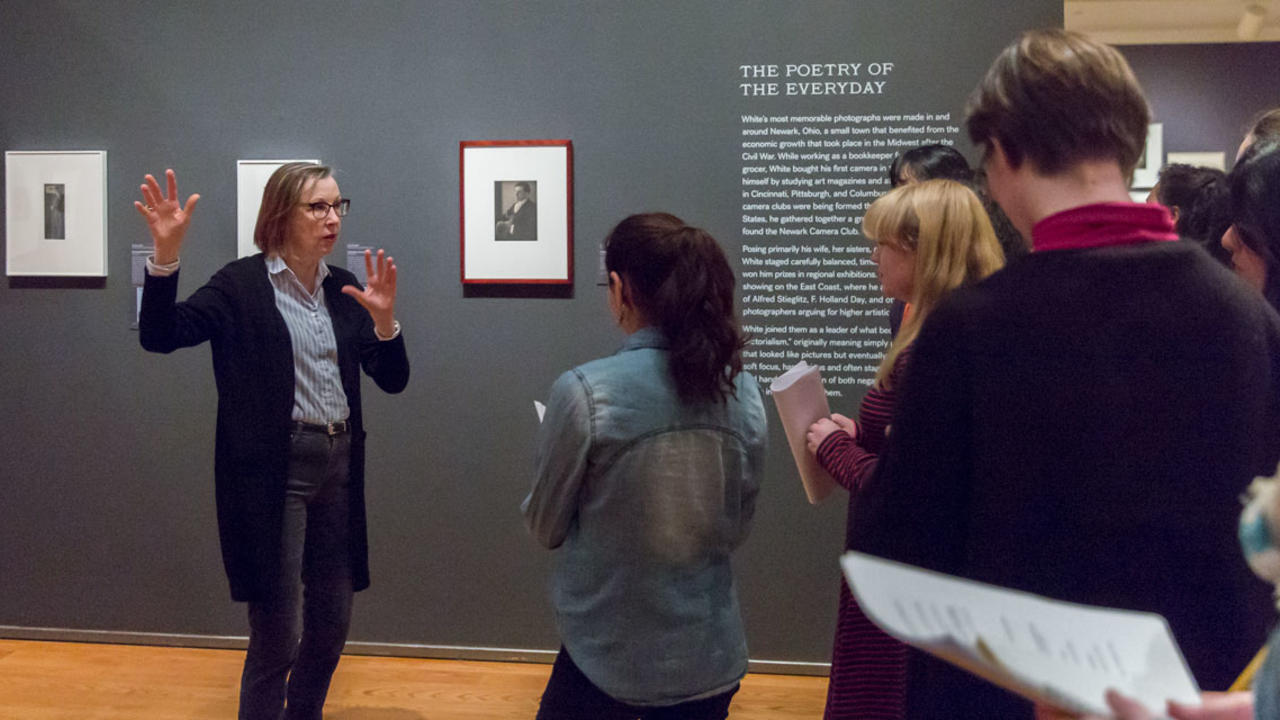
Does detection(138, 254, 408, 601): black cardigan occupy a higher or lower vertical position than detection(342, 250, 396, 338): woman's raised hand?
lower

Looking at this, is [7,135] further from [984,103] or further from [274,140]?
[984,103]

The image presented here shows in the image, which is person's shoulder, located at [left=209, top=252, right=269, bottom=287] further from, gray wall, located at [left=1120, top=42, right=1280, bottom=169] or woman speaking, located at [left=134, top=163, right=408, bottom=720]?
gray wall, located at [left=1120, top=42, right=1280, bottom=169]

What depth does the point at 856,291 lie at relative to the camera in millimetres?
3844

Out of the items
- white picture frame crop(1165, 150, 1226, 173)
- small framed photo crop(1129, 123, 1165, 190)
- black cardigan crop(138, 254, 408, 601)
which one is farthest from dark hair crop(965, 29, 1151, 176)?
white picture frame crop(1165, 150, 1226, 173)

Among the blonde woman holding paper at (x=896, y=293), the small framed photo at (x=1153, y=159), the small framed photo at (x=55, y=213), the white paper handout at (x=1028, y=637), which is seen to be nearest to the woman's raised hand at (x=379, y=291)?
the blonde woman holding paper at (x=896, y=293)

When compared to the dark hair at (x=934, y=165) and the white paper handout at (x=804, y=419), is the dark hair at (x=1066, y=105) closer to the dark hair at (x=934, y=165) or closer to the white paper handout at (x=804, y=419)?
the white paper handout at (x=804, y=419)

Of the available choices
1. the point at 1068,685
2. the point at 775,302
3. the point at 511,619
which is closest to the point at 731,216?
the point at 775,302

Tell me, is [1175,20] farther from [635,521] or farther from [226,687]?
[226,687]

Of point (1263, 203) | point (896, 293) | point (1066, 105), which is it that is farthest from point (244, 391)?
point (1263, 203)

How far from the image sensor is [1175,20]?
19.1ft

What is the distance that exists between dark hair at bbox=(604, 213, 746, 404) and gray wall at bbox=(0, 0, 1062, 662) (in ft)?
6.60

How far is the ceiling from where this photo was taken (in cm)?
561

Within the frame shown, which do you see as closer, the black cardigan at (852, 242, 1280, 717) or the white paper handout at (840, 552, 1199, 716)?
the white paper handout at (840, 552, 1199, 716)

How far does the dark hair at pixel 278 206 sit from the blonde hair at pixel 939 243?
5.66 feet
